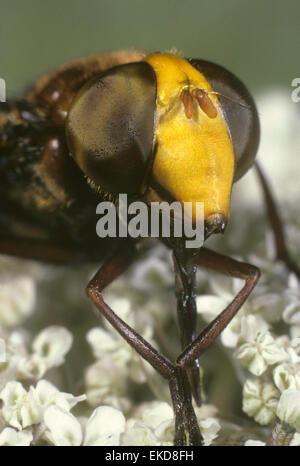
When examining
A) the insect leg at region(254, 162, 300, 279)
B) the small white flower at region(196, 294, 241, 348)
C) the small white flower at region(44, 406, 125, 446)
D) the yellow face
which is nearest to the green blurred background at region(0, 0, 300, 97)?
the insect leg at region(254, 162, 300, 279)

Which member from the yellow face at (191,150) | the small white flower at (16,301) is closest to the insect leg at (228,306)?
the yellow face at (191,150)

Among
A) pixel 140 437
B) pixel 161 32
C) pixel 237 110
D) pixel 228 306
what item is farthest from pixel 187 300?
pixel 161 32

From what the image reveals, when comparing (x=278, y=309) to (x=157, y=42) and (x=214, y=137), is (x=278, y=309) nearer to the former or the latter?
(x=214, y=137)

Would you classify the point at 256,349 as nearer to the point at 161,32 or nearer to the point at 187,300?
the point at 187,300

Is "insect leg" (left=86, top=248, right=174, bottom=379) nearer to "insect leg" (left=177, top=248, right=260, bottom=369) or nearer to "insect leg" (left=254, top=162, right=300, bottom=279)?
"insect leg" (left=177, top=248, right=260, bottom=369)

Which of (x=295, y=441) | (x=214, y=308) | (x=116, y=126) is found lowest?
(x=295, y=441)

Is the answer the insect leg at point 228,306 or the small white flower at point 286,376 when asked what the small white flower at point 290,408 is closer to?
the small white flower at point 286,376
